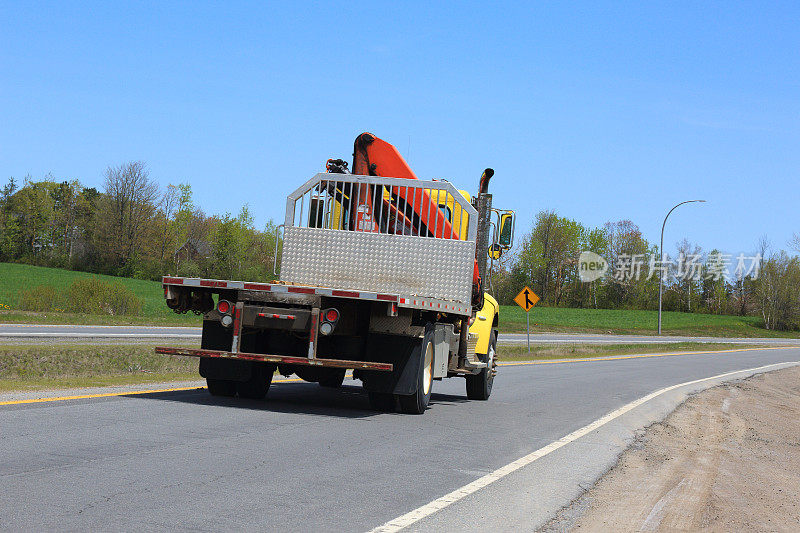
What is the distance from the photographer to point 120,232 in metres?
81.3

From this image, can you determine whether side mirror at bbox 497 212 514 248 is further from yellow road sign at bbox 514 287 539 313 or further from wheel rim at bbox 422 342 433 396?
yellow road sign at bbox 514 287 539 313

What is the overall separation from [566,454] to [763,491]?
2.01 m

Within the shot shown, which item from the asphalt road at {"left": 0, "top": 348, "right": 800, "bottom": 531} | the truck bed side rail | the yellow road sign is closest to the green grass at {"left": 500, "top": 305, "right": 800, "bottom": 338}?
the yellow road sign

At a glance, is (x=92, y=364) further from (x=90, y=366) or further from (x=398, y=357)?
(x=398, y=357)

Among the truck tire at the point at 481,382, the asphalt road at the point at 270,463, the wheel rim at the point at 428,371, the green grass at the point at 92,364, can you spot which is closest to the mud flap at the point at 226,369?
the asphalt road at the point at 270,463

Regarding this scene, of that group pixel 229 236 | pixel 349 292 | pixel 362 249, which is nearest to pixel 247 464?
pixel 349 292

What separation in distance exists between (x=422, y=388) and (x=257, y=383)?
233cm

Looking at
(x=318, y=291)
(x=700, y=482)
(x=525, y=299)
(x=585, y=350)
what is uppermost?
(x=525, y=299)

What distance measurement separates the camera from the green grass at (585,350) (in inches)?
1346

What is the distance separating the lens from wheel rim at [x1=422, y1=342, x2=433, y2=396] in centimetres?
1171

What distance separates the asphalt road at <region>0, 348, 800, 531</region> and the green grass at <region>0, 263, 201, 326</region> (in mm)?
25257

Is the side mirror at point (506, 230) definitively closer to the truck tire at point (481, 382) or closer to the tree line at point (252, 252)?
the truck tire at point (481, 382)

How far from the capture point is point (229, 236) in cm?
7350

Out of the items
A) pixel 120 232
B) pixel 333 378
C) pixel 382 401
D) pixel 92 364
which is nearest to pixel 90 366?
pixel 92 364
